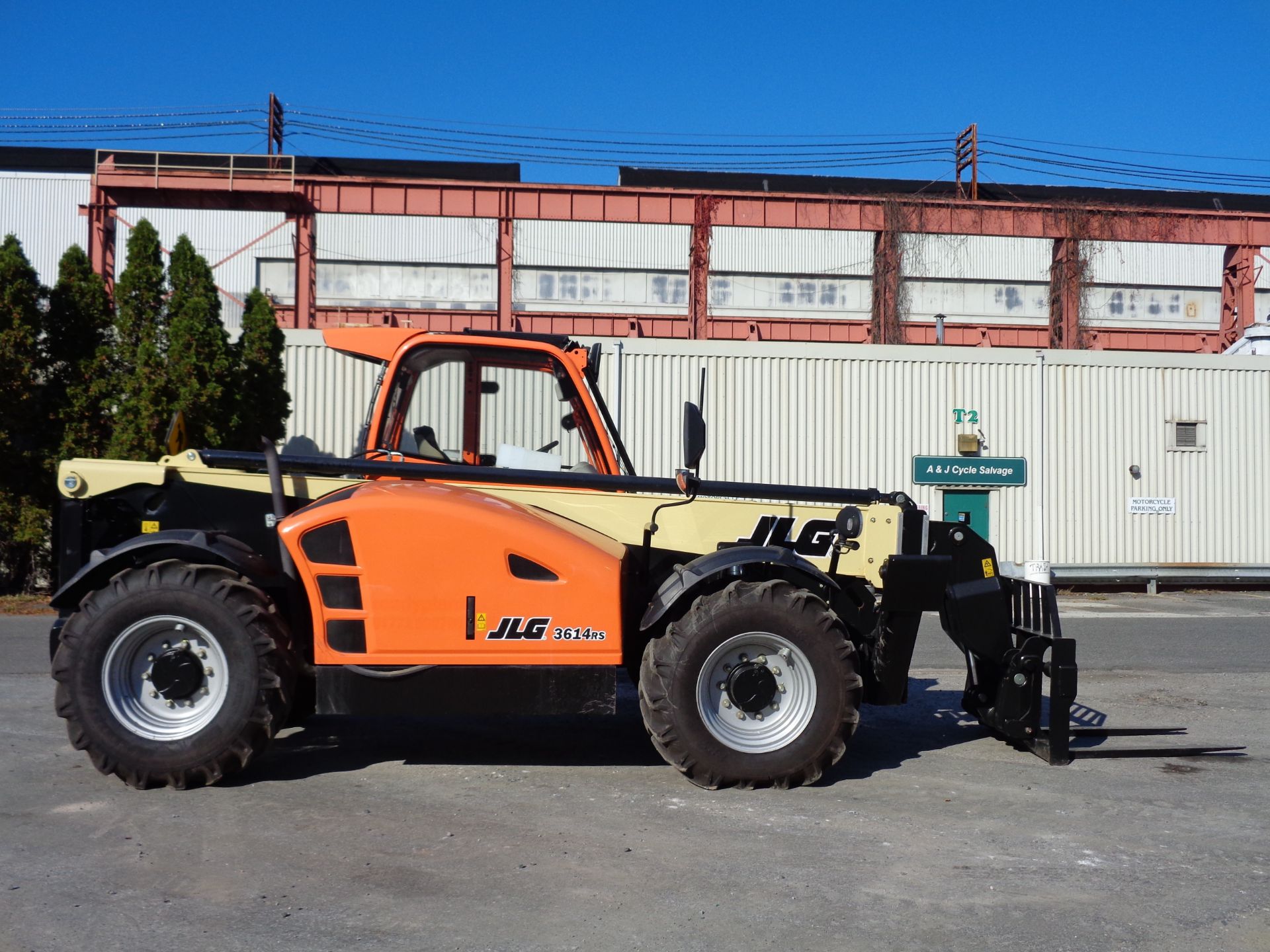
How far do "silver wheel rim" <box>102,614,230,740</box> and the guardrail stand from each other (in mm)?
30111

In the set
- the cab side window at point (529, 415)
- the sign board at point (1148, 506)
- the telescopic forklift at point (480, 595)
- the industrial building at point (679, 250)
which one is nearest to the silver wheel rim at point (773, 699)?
the telescopic forklift at point (480, 595)

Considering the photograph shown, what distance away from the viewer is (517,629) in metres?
5.51

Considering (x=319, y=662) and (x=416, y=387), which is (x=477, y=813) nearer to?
(x=319, y=662)

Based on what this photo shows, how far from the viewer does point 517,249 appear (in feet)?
109

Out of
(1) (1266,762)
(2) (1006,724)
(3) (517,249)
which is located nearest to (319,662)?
(2) (1006,724)

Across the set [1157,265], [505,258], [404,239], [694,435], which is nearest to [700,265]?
[505,258]

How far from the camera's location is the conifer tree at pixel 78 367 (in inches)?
662

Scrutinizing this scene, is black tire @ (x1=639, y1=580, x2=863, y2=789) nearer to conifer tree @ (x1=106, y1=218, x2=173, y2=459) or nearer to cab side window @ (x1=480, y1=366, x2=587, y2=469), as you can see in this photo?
cab side window @ (x1=480, y1=366, x2=587, y2=469)

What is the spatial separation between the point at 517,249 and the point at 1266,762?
2903 centimetres

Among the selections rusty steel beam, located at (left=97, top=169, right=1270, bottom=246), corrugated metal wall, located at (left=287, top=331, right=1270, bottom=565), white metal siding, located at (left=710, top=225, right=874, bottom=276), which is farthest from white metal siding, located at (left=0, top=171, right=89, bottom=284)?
corrugated metal wall, located at (left=287, top=331, right=1270, bottom=565)

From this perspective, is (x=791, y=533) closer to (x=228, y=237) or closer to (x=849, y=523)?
(x=849, y=523)

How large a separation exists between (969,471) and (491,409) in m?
17.7

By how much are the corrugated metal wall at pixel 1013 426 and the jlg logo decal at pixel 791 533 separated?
1518cm

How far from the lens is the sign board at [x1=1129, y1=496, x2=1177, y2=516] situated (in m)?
22.5
